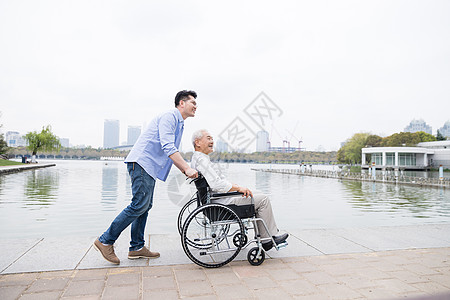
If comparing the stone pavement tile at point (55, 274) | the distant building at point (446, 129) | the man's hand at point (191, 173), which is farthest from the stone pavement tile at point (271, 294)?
the distant building at point (446, 129)

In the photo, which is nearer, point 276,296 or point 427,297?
point 427,297

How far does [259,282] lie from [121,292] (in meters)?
0.96

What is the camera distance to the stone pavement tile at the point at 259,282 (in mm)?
2219

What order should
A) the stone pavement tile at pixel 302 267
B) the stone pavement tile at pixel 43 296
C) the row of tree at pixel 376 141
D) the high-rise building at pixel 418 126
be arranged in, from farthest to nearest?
the high-rise building at pixel 418 126 → the row of tree at pixel 376 141 → the stone pavement tile at pixel 302 267 → the stone pavement tile at pixel 43 296

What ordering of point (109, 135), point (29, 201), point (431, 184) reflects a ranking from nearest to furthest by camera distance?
1. point (29, 201)
2. point (431, 184)
3. point (109, 135)

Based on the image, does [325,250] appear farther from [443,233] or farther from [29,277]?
[29,277]

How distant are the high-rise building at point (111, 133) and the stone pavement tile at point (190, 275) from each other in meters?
179

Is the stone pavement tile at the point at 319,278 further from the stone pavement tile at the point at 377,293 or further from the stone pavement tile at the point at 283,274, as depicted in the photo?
the stone pavement tile at the point at 377,293

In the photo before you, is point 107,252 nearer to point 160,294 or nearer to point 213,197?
point 160,294

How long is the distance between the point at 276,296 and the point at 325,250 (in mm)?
1201

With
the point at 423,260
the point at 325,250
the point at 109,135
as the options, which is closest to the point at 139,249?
the point at 325,250

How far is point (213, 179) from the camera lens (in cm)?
275

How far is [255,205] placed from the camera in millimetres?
2809

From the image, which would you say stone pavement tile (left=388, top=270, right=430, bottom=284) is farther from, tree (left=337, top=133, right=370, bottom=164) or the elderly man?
tree (left=337, top=133, right=370, bottom=164)
